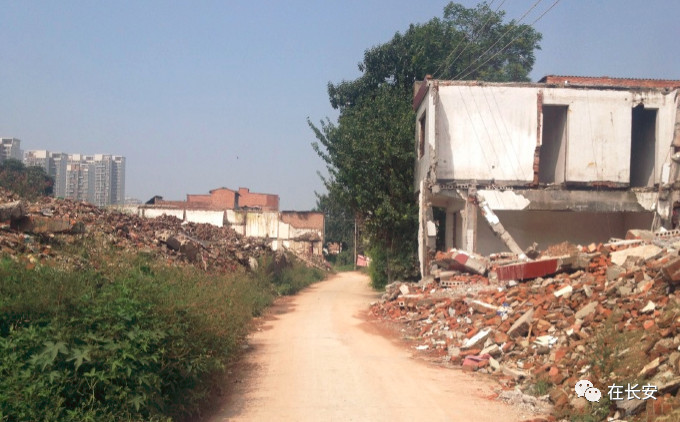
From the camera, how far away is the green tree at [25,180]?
1683cm

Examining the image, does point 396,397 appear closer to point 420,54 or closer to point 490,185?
point 490,185

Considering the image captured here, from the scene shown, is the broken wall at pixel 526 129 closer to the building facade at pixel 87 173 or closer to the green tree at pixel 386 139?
the green tree at pixel 386 139

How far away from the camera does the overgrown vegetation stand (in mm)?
4953

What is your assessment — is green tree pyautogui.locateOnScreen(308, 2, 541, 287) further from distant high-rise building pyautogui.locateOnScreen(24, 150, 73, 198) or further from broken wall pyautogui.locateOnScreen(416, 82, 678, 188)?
distant high-rise building pyautogui.locateOnScreen(24, 150, 73, 198)

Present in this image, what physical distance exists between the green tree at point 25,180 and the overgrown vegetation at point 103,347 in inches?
433

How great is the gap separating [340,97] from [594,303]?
18964 mm

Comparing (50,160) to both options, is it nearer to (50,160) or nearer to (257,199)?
(50,160)

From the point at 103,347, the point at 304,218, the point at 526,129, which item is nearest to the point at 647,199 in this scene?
the point at 526,129

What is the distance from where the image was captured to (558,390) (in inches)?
281

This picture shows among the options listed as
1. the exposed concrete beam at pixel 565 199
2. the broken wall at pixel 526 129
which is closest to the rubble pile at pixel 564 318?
the exposed concrete beam at pixel 565 199

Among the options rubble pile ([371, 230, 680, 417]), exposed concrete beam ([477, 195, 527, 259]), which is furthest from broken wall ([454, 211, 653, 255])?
rubble pile ([371, 230, 680, 417])

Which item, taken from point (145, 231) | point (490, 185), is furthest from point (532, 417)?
point (145, 231)

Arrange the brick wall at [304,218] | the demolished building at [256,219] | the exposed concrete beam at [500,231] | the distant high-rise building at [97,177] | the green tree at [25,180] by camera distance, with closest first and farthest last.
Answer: the exposed concrete beam at [500,231] < the green tree at [25,180] < the demolished building at [256,219] < the distant high-rise building at [97,177] < the brick wall at [304,218]

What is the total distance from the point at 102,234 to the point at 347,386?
7.55m
